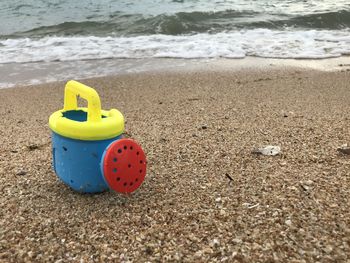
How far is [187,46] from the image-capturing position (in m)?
7.85

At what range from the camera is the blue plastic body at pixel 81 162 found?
199 centimetres

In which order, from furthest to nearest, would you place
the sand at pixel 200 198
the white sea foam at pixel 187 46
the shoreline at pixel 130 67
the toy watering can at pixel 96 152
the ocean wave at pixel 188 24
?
the ocean wave at pixel 188 24
the white sea foam at pixel 187 46
the shoreline at pixel 130 67
the toy watering can at pixel 96 152
the sand at pixel 200 198

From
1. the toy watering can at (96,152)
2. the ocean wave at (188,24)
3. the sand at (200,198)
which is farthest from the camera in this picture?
the ocean wave at (188,24)

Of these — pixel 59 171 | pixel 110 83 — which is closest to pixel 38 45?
pixel 110 83

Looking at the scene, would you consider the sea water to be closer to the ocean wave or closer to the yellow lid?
the ocean wave

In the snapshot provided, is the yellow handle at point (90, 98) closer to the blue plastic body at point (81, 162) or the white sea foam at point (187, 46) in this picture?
the blue plastic body at point (81, 162)

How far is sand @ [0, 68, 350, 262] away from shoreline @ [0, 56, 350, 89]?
7.42ft

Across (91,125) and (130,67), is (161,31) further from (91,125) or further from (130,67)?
(91,125)

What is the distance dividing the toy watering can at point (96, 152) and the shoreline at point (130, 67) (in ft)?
13.4

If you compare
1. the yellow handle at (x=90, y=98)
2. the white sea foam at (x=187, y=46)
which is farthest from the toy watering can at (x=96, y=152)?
the white sea foam at (x=187, y=46)

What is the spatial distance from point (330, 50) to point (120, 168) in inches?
252

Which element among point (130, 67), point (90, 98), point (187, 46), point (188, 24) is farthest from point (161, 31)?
point (90, 98)

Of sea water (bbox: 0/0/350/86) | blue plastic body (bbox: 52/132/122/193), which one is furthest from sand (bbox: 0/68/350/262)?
sea water (bbox: 0/0/350/86)

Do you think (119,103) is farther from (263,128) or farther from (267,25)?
(267,25)
